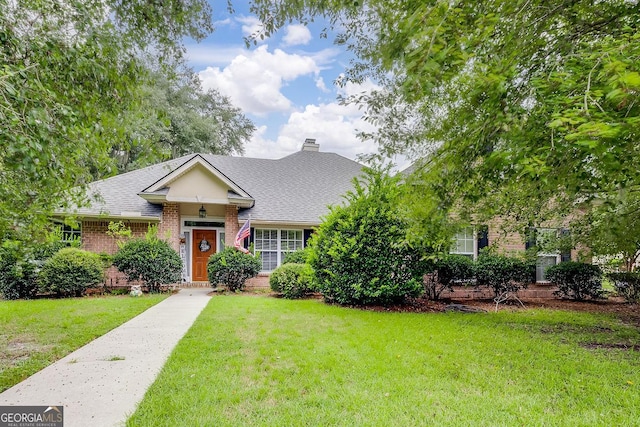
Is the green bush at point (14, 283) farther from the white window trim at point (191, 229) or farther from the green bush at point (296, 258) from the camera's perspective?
the green bush at point (296, 258)

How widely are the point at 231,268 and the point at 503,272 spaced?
9.09 m

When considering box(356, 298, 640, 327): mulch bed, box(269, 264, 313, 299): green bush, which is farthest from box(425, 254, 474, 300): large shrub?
box(269, 264, 313, 299): green bush

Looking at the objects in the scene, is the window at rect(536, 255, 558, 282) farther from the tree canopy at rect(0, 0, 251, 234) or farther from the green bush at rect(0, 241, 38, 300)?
the green bush at rect(0, 241, 38, 300)

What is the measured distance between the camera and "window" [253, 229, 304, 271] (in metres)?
14.5

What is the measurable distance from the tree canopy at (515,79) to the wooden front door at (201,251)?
429 inches

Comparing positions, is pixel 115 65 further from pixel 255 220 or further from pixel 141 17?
pixel 255 220

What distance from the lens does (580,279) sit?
40.6 ft

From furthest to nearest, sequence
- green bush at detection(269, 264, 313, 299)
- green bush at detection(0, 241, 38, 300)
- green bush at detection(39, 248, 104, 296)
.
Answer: green bush at detection(269, 264, 313, 299) < green bush at detection(39, 248, 104, 296) < green bush at detection(0, 241, 38, 300)

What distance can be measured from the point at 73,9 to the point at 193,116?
20921 millimetres

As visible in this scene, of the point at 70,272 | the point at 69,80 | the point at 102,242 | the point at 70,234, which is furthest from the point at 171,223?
the point at 69,80

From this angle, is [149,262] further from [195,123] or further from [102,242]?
[195,123]

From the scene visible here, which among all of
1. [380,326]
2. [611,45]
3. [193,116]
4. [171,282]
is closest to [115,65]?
[611,45]

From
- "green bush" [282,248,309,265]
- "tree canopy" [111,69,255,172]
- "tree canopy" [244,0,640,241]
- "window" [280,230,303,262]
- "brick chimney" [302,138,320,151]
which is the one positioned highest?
"tree canopy" [111,69,255,172]

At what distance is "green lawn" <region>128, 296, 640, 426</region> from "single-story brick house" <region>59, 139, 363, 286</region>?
7.01 m
